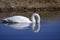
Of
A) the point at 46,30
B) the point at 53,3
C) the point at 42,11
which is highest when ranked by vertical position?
the point at 53,3

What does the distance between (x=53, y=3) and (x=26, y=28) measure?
356 cm

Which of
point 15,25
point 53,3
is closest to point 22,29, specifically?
point 15,25

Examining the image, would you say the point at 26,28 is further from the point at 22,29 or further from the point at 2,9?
the point at 2,9

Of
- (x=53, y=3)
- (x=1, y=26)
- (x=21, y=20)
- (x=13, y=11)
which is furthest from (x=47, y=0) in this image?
(x=1, y=26)

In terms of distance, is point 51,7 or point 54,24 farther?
point 51,7

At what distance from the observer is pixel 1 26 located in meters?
5.47

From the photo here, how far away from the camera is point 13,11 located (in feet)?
26.3

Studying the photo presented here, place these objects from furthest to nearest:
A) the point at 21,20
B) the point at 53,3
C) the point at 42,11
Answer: the point at 53,3, the point at 42,11, the point at 21,20

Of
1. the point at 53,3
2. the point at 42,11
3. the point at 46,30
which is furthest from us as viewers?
the point at 53,3

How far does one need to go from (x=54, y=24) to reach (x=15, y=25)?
932 mm

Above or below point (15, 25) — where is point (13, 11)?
above

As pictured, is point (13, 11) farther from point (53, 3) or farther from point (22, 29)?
point (22, 29)

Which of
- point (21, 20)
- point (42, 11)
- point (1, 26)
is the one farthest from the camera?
point (42, 11)

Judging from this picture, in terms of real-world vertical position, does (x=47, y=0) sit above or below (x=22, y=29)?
above
